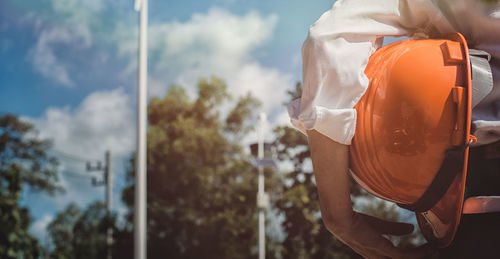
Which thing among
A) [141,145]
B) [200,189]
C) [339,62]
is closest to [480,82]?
[339,62]

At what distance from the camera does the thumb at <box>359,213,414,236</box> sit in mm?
994

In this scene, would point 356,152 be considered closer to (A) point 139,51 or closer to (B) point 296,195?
(A) point 139,51

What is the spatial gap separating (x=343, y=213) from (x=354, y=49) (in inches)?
12.7

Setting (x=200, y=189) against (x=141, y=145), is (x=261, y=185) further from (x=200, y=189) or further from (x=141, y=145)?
(x=141, y=145)

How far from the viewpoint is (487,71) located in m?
0.91

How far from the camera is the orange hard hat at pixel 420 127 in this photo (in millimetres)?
875

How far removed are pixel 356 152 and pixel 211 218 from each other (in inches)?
877

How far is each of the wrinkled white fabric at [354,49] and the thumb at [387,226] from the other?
186mm

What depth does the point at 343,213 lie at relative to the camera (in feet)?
3.14

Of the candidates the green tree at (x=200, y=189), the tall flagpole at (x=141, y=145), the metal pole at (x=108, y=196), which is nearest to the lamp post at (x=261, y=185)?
the green tree at (x=200, y=189)

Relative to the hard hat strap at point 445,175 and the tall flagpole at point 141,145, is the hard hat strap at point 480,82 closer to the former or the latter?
the hard hat strap at point 445,175

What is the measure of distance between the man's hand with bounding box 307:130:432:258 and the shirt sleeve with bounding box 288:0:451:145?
0.04m

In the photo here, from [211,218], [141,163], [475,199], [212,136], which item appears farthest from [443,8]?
[212,136]

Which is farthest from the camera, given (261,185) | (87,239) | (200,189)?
(87,239)
